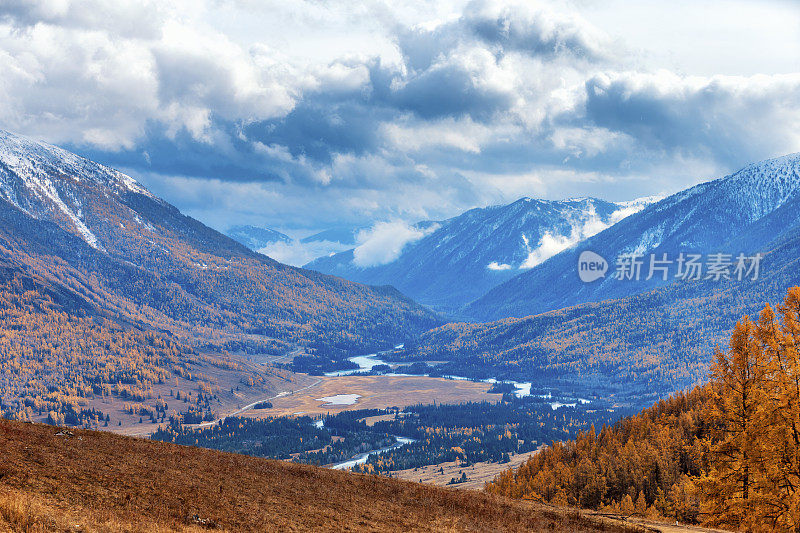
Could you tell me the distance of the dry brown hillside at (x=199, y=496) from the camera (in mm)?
33875

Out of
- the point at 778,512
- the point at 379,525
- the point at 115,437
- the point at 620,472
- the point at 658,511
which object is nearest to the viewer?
the point at 379,525

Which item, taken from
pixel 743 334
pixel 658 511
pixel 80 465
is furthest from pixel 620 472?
pixel 80 465

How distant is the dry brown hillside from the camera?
3388 cm

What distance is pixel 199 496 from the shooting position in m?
41.7

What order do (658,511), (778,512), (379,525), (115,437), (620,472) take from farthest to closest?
(620,472) → (658,511) → (115,437) → (778,512) → (379,525)

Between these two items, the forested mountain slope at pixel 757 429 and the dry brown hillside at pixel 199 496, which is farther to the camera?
the forested mountain slope at pixel 757 429

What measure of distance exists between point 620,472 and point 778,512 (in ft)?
212

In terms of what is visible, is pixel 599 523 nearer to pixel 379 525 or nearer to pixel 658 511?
pixel 379 525

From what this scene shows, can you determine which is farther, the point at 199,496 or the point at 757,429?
the point at 757,429

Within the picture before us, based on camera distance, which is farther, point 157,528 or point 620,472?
point 620,472

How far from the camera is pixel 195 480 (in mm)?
45781

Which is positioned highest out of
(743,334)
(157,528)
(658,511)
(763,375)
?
(743,334)

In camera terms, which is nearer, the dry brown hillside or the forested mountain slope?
the dry brown hillside

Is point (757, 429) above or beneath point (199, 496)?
above
